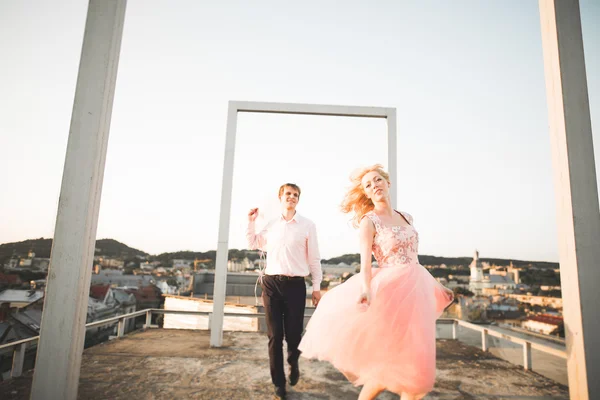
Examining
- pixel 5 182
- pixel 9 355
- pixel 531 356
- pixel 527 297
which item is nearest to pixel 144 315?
pixel 9 355

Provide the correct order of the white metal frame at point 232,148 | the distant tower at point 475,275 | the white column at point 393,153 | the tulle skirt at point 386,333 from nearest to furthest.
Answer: the tulle skirt at point 386,333, the white column at point 393,153, the white metal frame at point 232,148, the distant tower at point 475,275

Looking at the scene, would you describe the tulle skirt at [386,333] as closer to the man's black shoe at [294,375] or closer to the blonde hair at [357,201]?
the blonde hair at [357,201]

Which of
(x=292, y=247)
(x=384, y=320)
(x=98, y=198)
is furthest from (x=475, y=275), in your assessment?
(x=98, y=198)

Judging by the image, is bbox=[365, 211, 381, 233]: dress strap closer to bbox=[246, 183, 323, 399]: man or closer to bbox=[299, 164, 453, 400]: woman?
bbox=[299, 164, 453, 400]: woman

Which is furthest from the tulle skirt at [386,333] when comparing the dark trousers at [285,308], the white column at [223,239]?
the white column at [223,239]

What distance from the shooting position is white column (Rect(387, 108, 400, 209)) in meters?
3.47

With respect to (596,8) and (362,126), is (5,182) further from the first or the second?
(596,8)

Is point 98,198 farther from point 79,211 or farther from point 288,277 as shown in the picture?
point 288,277

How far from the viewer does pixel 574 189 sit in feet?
4.84

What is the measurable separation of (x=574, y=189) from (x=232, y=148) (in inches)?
136

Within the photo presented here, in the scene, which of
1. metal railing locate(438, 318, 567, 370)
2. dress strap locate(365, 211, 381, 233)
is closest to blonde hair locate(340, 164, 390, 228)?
dress strap locate(365, 211, 381, 233)

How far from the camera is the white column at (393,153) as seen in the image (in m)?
3.47

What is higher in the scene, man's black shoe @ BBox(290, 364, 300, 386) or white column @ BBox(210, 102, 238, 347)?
white column @ BBox(210, 102, 238, 347)

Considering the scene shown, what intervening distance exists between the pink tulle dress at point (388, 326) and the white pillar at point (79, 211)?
1124mm
